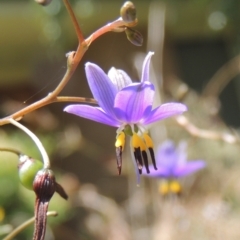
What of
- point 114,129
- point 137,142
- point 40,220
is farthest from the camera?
point 114,129

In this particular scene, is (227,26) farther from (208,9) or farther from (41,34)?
(41,34)

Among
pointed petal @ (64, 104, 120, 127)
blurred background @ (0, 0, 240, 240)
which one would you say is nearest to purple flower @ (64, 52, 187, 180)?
pointed petal @ (64, 104, 120, 127)

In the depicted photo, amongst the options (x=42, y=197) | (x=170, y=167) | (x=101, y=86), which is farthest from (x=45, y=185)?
(x=170, y=167)

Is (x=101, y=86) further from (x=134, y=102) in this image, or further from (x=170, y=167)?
(x=170, y=167)

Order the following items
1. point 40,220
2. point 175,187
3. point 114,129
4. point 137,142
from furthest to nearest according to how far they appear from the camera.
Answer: point 114,129 < point 175,187 < point 137,142 < point 40,220

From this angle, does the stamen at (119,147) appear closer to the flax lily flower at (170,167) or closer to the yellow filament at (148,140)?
the yellow filament at (148,140)

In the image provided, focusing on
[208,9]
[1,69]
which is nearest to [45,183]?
[208,9]
